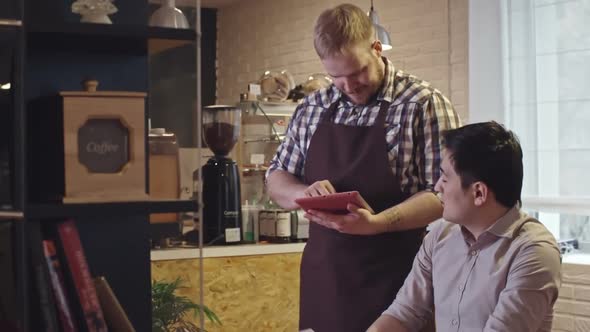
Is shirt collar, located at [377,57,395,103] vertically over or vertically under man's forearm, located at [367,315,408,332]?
over

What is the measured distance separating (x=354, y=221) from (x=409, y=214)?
155mm

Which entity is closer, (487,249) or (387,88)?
(487,249)

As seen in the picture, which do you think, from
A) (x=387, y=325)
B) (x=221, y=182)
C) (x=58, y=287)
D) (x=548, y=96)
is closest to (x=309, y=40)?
(x=548, y=96)

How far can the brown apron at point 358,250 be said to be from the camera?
261 centimetres

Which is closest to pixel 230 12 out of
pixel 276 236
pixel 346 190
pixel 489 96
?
pixel 489 96

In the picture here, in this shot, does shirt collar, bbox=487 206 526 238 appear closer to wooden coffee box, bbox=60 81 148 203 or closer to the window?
wooden coffee box, bbox=60 81 148 203

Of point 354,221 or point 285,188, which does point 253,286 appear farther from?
point 354,221

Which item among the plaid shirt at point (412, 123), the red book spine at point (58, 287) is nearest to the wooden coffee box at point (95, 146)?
the red book spine at point (58, 287)

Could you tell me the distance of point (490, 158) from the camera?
2.23 metres

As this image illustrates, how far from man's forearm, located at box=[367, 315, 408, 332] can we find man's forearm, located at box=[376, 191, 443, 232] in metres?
0.26

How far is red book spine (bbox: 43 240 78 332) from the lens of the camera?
1.71 meters

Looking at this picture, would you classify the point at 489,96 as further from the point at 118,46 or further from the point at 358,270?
the point at 118,46

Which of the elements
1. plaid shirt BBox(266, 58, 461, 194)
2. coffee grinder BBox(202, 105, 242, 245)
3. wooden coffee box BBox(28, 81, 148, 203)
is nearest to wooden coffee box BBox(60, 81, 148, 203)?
wooden coffee box BBox(28, 81, 148, 203)

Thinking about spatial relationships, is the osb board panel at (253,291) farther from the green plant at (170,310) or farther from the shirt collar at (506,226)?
the shirt collar at (506,226)
